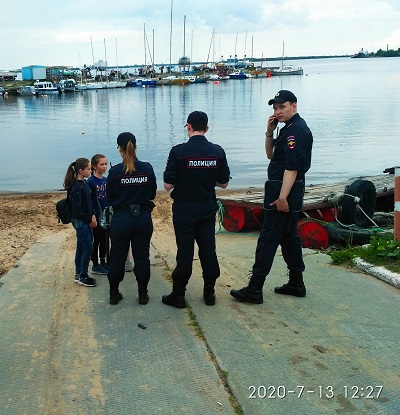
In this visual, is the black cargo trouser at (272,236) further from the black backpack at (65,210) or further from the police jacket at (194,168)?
the black backpack at (65,210)

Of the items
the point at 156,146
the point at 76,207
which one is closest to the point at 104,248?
the point at 76,207

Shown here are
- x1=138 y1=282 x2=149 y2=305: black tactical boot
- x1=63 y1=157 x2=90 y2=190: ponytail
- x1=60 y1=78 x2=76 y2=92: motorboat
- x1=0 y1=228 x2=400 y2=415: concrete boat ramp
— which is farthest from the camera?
x1=60 y1=78 x2=76 y2=92: motorboat

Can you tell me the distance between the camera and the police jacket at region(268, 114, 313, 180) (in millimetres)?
4645

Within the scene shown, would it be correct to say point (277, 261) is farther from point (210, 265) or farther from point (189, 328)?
point (189, 328)

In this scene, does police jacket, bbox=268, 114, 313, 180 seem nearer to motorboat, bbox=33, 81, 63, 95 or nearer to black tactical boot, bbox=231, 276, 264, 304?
black tactical boot, bbox=231, 276, 264, 304

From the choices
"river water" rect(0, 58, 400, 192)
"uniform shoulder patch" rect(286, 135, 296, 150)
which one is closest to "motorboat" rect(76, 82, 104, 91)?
"river water" rect(0, 58, 400, 192)

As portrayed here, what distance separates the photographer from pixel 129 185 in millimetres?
4789

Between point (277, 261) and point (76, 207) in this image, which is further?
point (277, 261)

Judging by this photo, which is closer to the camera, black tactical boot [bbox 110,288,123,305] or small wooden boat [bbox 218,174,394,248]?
black tactical boot [bbox 110,288,123,305]

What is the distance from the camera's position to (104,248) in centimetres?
652

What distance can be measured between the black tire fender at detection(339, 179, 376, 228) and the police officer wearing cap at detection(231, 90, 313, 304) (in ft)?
12.8

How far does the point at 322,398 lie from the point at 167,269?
338 cm

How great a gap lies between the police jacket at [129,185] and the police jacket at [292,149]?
1.14m

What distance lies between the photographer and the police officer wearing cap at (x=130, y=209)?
188 inches
